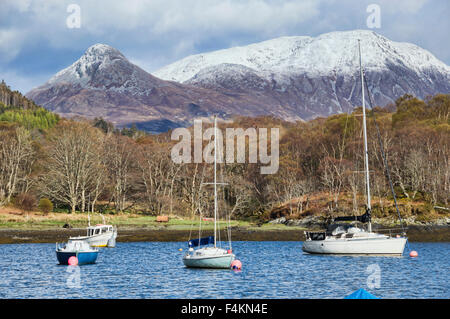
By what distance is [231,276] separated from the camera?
40.1m

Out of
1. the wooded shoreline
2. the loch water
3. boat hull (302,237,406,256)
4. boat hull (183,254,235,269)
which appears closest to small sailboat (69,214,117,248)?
the wooded shoreline

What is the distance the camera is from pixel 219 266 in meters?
42.8

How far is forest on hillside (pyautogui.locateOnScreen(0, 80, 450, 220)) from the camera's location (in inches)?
3750

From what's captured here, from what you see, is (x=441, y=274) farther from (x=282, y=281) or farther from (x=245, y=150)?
(x=245, y=150)

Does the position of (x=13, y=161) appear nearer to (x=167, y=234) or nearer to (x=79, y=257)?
(x=167, y=234)

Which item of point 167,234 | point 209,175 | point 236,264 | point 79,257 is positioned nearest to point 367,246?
point 236,264

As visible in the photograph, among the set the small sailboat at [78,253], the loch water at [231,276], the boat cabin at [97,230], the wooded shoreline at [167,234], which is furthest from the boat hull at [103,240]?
the small sailboat at [78,253]

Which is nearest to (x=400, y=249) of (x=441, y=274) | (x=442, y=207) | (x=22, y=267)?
(x=441, y=274)

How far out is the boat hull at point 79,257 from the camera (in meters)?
47.8

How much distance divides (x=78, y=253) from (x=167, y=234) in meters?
29.5

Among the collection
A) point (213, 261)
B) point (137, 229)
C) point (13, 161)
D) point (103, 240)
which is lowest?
point (213, 261)

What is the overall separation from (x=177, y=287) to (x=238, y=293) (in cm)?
445

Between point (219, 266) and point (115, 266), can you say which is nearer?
point (219, 266)

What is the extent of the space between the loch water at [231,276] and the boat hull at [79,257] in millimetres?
925
